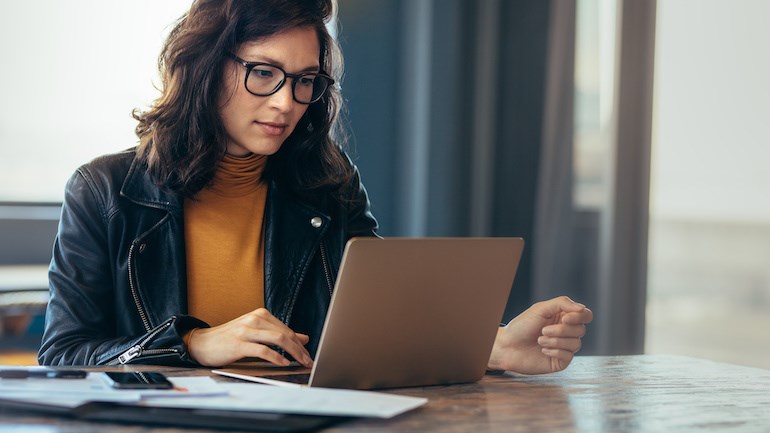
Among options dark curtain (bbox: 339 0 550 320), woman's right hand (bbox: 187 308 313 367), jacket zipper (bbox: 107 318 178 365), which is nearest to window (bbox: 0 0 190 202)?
dark curtain (bbox: 339 0 550 320)

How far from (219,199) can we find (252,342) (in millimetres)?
632

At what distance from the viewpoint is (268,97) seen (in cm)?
180

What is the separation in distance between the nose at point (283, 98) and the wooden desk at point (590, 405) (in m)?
0.63

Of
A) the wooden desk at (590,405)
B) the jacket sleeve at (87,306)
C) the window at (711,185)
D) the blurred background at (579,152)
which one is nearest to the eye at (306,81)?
the jacket sleeve at (87,306)

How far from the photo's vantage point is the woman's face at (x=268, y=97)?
5.90 ft

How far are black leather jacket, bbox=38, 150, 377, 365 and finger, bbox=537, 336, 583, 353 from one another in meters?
0.54

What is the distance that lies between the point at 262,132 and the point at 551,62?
205cm

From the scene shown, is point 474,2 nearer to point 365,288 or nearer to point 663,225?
point 663,225

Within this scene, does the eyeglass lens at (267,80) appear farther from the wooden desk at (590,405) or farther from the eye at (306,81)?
the wooden desk at (590,405)

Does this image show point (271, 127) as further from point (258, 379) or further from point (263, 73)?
point (258, 379)

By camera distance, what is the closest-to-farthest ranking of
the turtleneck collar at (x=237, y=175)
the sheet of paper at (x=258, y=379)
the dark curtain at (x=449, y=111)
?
1. the sheet of paper at (x=258, y=379)
2. the turtleneck collar at (x=237, y=175)
3. the dark curtain at (x=449, y=111)

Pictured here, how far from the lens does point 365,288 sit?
114 cm

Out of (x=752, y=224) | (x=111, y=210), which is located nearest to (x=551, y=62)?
(x=752, y=224)

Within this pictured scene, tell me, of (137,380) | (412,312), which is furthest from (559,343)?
(137,380)
